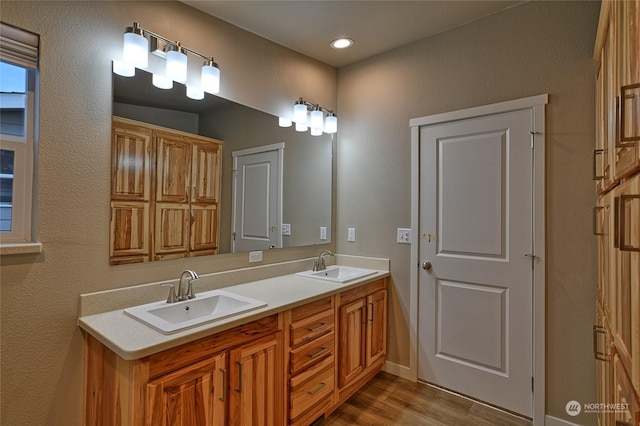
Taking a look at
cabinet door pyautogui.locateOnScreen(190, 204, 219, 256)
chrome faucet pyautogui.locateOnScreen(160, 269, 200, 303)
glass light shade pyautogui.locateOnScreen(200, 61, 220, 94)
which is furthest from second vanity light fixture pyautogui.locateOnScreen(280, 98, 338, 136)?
chrome faucet pyautogui.locateOnScreen(160, 269, 200, 303)

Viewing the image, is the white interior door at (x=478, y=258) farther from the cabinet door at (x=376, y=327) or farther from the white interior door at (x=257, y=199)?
the white interior door at (x=257, y=199)

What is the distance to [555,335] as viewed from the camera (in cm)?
197

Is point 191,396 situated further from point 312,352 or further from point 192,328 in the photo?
point 312,352

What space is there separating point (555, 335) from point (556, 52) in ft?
5.76

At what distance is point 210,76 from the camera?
1.98 metres

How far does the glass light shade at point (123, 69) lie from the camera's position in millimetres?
1684

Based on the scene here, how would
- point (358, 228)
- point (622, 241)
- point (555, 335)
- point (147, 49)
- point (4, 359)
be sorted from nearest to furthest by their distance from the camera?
point (622, 241), point (4, 359), point (147, 49), point (555, 335), point (358, 228)

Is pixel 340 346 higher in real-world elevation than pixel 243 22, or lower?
lower

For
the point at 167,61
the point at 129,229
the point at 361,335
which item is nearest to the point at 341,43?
the point at 167,61

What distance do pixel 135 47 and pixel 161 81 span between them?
219 mm

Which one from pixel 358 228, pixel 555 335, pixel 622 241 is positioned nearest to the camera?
pixel 622 241

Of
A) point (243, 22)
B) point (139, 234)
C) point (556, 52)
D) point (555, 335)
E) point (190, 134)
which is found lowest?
point (555, 335)

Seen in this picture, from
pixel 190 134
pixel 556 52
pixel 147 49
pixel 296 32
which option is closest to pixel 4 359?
pixel 190 134

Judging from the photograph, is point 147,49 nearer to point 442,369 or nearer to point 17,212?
point 17,212
